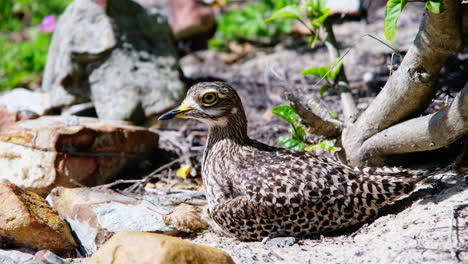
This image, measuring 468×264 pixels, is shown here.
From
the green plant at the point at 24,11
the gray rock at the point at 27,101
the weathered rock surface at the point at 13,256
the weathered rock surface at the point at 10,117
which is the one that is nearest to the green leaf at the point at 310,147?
the weathered rock surface at the point at 13,256

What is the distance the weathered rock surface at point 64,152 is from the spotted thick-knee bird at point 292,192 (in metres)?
1.25

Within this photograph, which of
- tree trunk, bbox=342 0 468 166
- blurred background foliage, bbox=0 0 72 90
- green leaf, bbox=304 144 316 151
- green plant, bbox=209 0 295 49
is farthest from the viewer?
green plant, bbox=209 0 295 49

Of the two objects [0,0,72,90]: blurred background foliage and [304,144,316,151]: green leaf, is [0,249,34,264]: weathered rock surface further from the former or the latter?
[0,0,72,90]: blurred background foliage

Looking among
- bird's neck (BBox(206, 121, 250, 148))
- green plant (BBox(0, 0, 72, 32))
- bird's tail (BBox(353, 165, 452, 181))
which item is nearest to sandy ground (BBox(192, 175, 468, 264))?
bird's tail (BBox(353, 165, 452, 181))

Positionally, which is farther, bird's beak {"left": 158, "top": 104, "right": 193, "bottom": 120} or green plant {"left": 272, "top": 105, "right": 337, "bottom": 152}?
green plant {"left": 272, "top": 105, "right": 337, "bottom": 152}

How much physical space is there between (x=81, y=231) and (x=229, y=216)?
3.65ft

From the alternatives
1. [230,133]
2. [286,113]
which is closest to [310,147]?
[286,113]

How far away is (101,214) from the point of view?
4414mm

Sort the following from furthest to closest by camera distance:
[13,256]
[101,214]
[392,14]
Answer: [101,214]
[13,256]
[392,14]

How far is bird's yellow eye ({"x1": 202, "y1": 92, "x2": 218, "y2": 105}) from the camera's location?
180 inches

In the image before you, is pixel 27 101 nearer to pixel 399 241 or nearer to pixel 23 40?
pixel 23 40

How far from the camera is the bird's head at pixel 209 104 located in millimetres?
4566

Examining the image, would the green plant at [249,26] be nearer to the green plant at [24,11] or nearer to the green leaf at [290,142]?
the green plant at [24,11]

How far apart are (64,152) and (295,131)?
2034 mm
